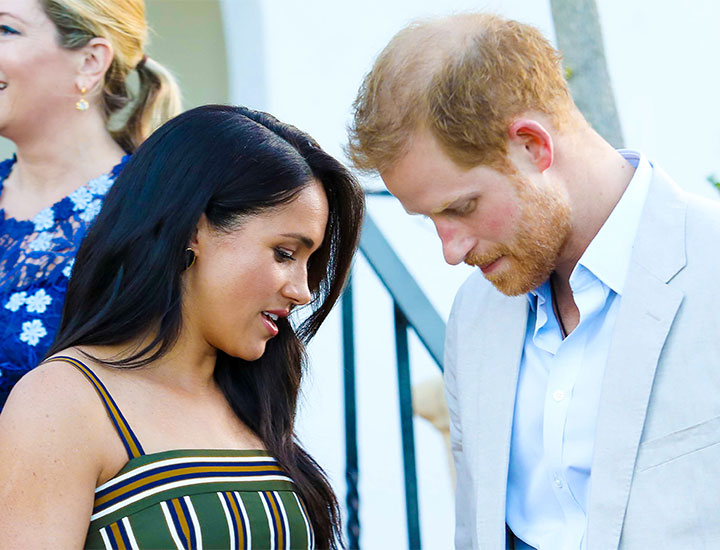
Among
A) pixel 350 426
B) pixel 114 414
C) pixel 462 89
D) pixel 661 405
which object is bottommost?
pixel 350 426

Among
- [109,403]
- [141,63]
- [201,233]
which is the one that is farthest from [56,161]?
[109,403]

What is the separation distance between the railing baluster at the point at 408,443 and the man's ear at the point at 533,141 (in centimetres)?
81

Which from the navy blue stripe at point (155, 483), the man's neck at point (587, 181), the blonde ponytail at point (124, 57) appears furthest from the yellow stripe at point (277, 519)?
the blonde ponytail at point (124, 57)

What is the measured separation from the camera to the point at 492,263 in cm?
203

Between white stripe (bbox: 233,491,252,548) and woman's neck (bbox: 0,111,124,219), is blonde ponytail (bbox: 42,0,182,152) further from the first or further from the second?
white stripe (bbox: 233,491,252,548)

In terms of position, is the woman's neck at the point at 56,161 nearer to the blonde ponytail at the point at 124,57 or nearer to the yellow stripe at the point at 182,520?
the blonde ponytail at the point at 124,57

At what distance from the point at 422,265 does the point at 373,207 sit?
38cm

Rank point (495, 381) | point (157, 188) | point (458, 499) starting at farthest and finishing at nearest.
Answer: point (458, 499), point (495, 381), point (157, 188)

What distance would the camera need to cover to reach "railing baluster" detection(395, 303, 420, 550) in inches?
104

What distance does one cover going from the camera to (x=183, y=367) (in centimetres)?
202

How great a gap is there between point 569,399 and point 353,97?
3223mm

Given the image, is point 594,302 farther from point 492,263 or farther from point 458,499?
point 458,499

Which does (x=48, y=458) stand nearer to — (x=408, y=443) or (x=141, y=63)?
(x=408, y=443)

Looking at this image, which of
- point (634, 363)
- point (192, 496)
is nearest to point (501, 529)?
point (634, 363)
